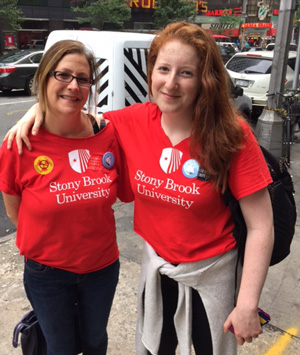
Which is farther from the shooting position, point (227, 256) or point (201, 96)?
point (227, 256)

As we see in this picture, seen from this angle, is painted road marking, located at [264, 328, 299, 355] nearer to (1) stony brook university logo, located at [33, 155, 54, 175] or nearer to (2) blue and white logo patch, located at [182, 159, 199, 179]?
(2) blue and white logo patch, located at [182, 159, 199, 179]

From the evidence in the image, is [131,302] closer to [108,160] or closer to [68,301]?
[68,301]

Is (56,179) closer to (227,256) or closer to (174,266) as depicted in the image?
(174,266)

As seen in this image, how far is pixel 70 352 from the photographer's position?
199 cm

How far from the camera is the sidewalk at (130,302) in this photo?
261cm

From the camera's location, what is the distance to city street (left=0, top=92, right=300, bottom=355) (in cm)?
260

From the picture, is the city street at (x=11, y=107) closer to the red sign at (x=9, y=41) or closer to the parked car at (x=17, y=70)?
the parked car at (x=17, y=70)

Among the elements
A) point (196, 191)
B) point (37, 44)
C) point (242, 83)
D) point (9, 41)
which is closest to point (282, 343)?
point (196, 191)

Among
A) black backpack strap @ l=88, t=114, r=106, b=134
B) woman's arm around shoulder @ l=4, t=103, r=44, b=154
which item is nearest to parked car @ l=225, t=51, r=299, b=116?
black backpack strap @ l=88, t=114, r=106, b=134

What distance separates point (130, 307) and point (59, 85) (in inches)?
78.2

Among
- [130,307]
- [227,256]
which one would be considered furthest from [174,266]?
[130,307]

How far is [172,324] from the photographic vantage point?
1893 millimetres

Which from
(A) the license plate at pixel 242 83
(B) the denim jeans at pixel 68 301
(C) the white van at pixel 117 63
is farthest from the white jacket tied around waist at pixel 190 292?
(A) the license plate at pixel 242 83

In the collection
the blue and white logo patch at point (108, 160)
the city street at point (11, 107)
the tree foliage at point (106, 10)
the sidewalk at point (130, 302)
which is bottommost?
the city street at point (11, 107)
